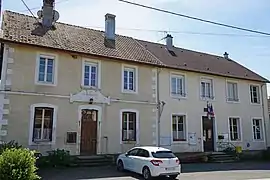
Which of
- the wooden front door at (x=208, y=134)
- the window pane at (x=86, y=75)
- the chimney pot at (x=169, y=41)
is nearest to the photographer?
the window pane at (x=86, y=75)

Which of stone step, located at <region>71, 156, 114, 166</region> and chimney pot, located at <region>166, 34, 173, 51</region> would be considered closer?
stone step, located at <region>71, 156, 114, 166</region>

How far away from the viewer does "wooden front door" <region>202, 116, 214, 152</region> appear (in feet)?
69.6

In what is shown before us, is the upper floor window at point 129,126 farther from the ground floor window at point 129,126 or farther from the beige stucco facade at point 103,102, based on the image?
the beige stucco facade at point 103,102

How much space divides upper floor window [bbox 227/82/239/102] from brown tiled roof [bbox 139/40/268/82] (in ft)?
2.62

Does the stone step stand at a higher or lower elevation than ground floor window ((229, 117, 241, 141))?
lower

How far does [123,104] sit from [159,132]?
3179 millimetres

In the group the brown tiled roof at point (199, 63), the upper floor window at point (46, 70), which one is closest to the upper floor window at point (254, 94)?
the brown tiled roof at point (199, 63)

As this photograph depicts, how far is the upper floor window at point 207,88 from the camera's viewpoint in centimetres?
2178

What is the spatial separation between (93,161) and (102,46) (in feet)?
24.8

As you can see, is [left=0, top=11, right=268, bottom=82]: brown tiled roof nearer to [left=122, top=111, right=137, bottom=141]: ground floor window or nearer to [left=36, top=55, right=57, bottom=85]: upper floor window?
[left=36, top=55, right=57, bottom=85]: upper floor window

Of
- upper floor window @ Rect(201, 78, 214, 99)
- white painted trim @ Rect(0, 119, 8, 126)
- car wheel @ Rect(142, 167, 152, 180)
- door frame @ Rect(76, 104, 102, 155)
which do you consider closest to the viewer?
car wheel @ Rect(142, 167, 152, 180)

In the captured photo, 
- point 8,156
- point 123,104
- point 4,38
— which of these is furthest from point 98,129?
point 8,156

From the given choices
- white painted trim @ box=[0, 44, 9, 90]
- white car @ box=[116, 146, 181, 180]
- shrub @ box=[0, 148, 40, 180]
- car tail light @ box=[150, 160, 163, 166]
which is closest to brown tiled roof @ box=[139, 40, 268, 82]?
white car @ box=[116, 146, 181, 180]

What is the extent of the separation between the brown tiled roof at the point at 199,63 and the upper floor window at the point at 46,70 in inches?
316
